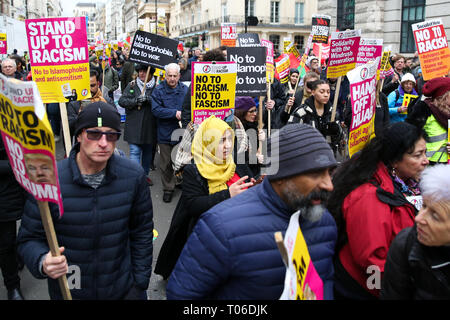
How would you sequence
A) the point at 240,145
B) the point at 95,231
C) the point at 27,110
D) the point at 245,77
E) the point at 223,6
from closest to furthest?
the point at 27,110 → the point at 95,231 → the point at 240,145 → the point at 245,77 → the point at 223,6

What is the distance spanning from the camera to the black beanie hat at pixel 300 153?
2.09 metres

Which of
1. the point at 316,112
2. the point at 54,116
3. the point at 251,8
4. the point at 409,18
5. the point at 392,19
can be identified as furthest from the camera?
the point at 251,8

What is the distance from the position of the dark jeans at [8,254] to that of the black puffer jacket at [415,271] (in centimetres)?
312

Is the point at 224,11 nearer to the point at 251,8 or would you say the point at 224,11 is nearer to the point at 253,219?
the point at 251,8

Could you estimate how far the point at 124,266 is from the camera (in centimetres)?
279

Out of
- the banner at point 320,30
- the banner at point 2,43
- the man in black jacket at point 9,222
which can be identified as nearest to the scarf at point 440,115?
the man in black jacket at point 9,222

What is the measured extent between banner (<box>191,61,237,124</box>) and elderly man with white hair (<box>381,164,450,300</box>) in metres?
3.48

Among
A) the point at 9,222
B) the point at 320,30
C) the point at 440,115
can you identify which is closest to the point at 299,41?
the point at 320,30

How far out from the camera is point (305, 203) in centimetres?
209

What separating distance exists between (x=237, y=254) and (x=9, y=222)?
2.72 m
